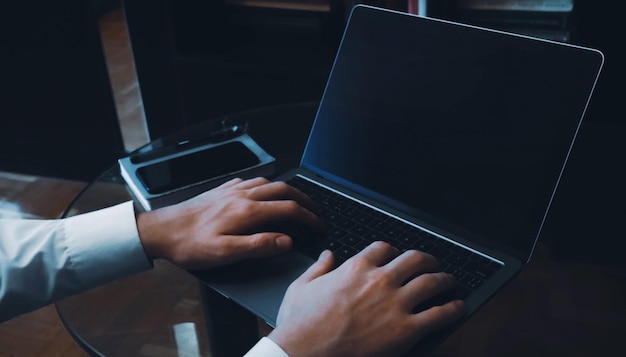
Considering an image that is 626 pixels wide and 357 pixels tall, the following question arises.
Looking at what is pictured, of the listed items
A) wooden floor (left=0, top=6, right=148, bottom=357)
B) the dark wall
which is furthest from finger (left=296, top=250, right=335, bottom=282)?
the dark wall

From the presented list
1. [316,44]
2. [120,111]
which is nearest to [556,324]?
[316,44]

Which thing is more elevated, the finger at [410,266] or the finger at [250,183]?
the finger at [250,183]

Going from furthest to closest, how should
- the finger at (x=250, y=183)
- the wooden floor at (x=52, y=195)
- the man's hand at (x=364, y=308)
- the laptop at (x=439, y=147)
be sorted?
the wooden floor at (x=52, y=195)
the finger at (x=250, y=183)
the laptop at (x=439, y=147)
the man's hand at (x=364, y=308)

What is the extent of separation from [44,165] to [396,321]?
1.75 m

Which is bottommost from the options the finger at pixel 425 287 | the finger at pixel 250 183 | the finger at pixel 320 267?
the finger at pixel 425 287

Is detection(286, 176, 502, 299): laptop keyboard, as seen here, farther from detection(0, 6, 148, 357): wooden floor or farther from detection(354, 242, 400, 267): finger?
detection(0, 6, 148, 357): wooden floor

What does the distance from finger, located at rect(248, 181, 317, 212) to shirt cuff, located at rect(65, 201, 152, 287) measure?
150 mm

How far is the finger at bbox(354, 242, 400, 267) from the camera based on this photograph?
0.62 metres

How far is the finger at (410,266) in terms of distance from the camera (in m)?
0.60

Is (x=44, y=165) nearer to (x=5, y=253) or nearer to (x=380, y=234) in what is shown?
(x=5, y=253)

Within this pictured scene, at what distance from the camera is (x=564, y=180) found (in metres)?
1.42

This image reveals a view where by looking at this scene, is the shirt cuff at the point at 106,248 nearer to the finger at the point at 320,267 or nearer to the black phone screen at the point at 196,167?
the black phone screen at the point at 196,167

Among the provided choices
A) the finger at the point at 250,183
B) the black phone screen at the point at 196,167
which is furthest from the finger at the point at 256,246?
the black phone screen at the point at 196,167

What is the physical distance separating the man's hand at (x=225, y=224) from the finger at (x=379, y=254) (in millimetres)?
94
